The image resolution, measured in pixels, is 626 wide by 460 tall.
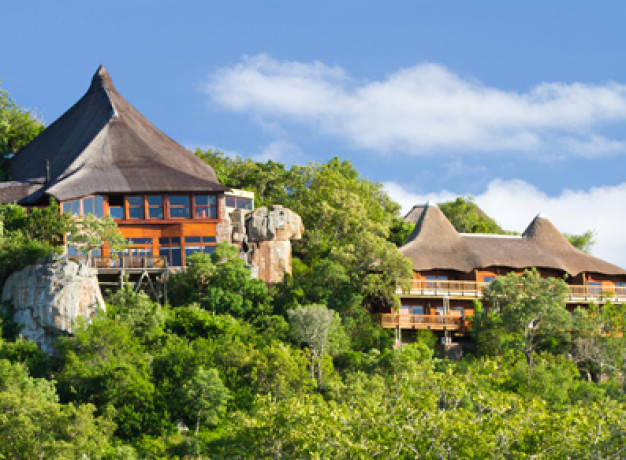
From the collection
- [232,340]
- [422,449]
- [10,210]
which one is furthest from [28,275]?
[422,449]

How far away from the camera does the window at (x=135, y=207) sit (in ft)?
170

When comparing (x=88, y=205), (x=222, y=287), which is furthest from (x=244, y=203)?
(x=222, y=287)

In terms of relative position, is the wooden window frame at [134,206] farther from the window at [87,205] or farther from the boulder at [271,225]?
the boulder at [271,225]

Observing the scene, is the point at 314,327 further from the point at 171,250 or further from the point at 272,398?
the point at 171,250

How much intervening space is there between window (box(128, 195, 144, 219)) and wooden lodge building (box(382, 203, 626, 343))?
1338cm

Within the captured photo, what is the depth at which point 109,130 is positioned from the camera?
5653 cm

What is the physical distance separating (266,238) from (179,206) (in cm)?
486

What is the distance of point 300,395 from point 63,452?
32.1 ft

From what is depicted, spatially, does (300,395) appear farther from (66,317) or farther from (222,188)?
(222,188)

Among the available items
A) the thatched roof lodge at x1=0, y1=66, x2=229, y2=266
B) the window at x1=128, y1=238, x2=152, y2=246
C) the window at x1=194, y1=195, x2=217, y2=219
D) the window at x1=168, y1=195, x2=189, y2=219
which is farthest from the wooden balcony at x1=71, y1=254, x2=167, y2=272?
the window at x1=194, y1=195, x2=217, y2=219

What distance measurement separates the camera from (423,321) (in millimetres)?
50875

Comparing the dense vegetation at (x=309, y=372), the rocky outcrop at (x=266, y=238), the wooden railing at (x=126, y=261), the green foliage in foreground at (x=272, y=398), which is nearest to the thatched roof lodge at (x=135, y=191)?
the wooden railing at (x=126, y=261)

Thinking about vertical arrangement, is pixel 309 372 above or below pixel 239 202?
below

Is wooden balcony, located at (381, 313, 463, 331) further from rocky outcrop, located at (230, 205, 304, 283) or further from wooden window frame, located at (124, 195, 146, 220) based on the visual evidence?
wooden window frame, located at (124, 195, 146, 220)
